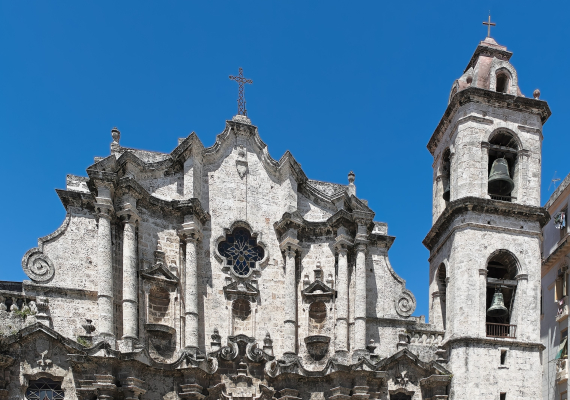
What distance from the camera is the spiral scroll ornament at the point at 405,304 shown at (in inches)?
884

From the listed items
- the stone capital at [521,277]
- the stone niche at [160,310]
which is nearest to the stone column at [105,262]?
the stone niche at [160,310]

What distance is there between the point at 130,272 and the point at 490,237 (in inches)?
424

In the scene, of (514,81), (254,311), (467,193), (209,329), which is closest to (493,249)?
(467,193)

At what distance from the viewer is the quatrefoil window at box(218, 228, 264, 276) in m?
21.9

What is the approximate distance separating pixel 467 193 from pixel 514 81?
448 cm

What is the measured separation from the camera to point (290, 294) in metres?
21.4

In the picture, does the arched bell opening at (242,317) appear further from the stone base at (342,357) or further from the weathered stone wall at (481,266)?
the weathered stone wall at (481,266)

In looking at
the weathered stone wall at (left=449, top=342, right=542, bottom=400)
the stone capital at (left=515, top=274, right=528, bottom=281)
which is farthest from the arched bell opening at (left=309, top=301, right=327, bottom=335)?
the stone capital at (left=515, top=274, right=528, bottom=281)

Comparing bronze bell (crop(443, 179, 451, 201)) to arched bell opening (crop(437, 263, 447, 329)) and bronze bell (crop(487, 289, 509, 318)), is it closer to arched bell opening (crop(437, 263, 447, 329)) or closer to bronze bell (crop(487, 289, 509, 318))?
arched bell opening (crop(437, 263, 447, 329))

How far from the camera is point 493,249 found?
21.7 meters

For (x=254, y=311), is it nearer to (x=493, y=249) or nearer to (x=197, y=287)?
(x=197, y=287)

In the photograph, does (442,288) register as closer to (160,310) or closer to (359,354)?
(359,354)

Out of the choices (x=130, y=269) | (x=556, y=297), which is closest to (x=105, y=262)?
(x=130, y=269)

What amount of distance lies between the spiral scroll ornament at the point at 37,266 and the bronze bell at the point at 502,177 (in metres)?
13.6
